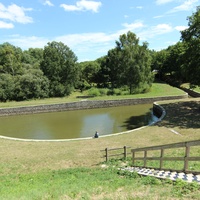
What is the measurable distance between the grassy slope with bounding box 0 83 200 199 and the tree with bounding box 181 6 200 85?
137 inches

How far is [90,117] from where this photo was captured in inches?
965

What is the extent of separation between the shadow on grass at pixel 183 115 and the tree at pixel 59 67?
19.8m

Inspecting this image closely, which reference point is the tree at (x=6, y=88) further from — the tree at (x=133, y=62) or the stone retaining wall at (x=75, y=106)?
the tree at (x=133, y=62)

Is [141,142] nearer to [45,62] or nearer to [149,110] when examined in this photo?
[149,110]

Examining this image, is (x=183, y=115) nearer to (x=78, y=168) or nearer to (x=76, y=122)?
(x=76, y=122)

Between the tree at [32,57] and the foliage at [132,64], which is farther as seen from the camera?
the tree at [32,57]

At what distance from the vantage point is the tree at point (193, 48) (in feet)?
58.7

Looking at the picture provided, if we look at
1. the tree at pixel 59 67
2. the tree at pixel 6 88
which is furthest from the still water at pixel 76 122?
the tree at pixel 59 67

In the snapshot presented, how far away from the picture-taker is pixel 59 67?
38.1m

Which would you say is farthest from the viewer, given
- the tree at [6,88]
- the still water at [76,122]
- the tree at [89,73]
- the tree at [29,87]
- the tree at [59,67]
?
the tree at [89,73]

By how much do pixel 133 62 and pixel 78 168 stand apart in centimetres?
2800

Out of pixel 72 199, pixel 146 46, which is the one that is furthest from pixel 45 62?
pixel 72 199

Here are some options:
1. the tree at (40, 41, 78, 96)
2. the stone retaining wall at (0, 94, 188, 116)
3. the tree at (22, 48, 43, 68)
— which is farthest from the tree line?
the tree at (22, 48, 43, 68)

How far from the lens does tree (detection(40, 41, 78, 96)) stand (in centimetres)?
3741
